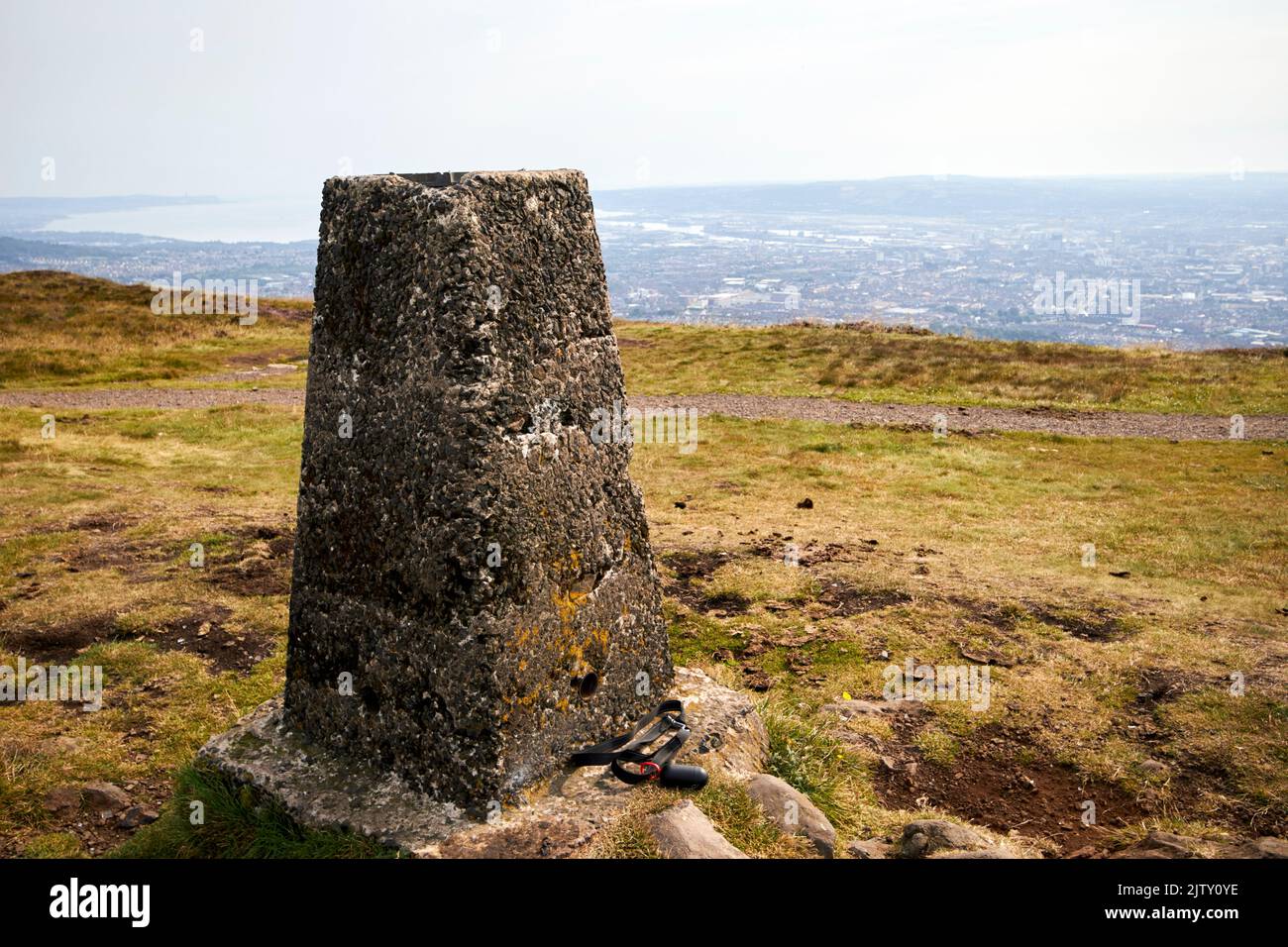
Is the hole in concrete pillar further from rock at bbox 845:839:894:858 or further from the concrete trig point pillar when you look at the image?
rock at bbox 845:839:894:858

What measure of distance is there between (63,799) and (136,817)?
58cm

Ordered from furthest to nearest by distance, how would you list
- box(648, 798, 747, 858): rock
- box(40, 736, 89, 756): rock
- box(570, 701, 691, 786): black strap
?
box(40, 736, 89, 756): rock
box(570, 701, 691, 786): black strap
box(648, 798, 747, 858): rock

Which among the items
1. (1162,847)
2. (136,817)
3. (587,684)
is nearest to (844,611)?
(1162,847)

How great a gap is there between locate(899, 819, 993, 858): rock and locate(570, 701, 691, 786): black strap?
4.76ft

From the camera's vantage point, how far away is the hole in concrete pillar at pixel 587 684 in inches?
197

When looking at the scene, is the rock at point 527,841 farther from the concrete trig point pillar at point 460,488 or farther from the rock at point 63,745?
the rock at point 63,745

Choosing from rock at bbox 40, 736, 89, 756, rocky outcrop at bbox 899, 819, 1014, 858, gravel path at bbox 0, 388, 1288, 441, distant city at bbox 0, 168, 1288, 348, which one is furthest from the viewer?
distant city at bbox 0, 168, 1288, 348

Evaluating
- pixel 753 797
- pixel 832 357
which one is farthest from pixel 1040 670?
pixel 832 357

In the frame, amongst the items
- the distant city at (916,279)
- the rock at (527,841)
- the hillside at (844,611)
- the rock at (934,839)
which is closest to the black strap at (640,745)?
the hillside at (844,611)

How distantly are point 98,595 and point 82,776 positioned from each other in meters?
3.69

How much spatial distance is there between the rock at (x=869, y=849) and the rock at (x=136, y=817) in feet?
14.6

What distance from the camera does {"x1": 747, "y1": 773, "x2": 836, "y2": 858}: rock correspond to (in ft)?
16.5

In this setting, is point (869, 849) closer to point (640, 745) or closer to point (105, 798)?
point (640, 745)

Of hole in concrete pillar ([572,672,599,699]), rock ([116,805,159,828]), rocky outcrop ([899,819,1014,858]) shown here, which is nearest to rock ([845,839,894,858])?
rocky outcrop ([899,819,1014,858])
